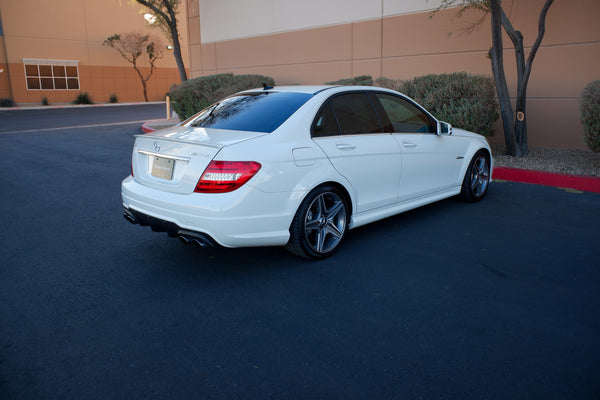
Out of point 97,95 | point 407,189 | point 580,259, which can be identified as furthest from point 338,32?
point 97,95

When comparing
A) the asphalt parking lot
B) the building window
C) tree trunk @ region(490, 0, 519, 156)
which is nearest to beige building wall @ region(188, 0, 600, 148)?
tree trunk @ region(490, 0, 519, 156)

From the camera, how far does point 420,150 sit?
555 cm

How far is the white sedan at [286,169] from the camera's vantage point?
391cm

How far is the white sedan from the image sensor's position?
3.91 meters

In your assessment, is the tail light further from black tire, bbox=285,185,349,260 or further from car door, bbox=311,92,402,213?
car door, bbox=311,92,402,213

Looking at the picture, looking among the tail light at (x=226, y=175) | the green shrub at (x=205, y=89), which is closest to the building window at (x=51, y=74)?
the green shrub at (x=205, y=89)

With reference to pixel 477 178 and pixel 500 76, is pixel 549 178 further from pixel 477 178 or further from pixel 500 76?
pixel 500 76

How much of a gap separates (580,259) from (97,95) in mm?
41946

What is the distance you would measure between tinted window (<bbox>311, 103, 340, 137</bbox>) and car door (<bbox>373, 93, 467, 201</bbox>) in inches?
33.3

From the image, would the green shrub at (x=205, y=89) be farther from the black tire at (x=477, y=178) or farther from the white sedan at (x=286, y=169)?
the white sedan at (x=286, y=169)

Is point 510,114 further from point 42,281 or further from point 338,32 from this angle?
point 42,281

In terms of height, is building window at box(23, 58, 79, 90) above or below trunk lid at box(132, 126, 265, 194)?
above

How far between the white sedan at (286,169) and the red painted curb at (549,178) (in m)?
3.22

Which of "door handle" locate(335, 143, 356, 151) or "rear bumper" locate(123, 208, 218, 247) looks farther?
→ "door handle" locate(335, 143, 356, 151)
